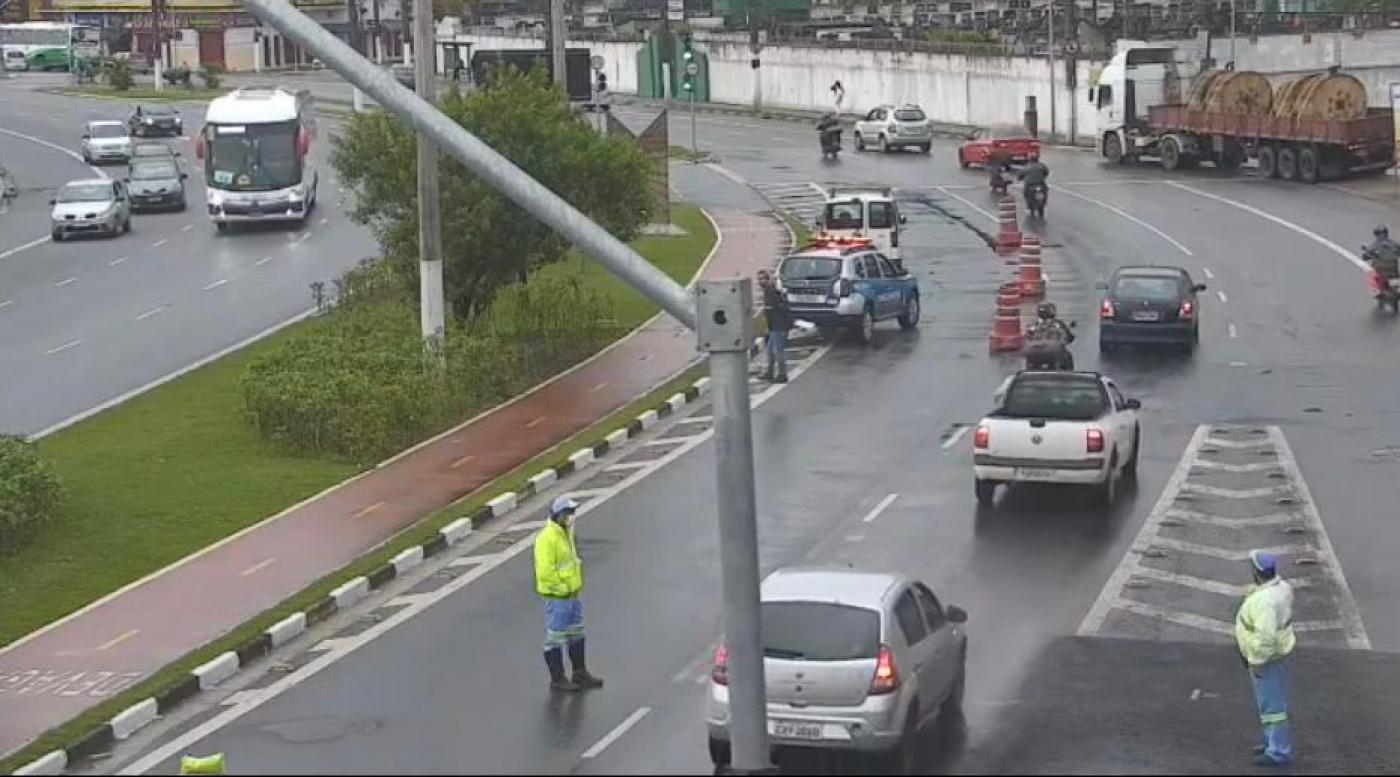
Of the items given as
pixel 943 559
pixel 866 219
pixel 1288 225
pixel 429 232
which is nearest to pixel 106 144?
pixel 866 219

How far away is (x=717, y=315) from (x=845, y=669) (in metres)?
4.45

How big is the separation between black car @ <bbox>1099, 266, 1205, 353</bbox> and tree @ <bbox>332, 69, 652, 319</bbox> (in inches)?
340

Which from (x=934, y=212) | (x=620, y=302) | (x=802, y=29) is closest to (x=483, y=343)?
(x=620, y=302)

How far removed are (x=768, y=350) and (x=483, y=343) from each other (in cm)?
470

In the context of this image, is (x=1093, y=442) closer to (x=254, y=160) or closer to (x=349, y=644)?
(x=349, y=644)

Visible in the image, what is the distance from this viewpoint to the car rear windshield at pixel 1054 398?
26859mm

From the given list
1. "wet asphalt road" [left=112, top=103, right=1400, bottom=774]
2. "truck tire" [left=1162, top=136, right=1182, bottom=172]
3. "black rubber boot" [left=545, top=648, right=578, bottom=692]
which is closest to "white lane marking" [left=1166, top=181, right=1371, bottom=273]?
"wet asphalt road" [left=112, top=103, right=1400, bottom=774]

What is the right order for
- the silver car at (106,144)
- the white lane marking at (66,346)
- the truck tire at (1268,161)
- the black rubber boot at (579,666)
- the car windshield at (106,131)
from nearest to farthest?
the black rubber boot at (579,666)
the white lane marking at (66,346)
the truck tire at (1268,161)
the silver car at (106,144)
the car windshield at (106,131)

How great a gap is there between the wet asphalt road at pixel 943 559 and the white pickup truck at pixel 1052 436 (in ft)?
1.48

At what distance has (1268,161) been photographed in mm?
67875

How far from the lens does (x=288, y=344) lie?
117ft

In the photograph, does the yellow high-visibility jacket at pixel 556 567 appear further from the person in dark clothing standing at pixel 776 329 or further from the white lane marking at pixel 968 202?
the white lane marking at pixel 968 202

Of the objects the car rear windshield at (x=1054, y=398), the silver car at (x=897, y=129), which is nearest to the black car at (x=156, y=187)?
the silver car at (x=897, y=129)

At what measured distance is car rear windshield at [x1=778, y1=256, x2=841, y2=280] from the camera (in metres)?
40.6
